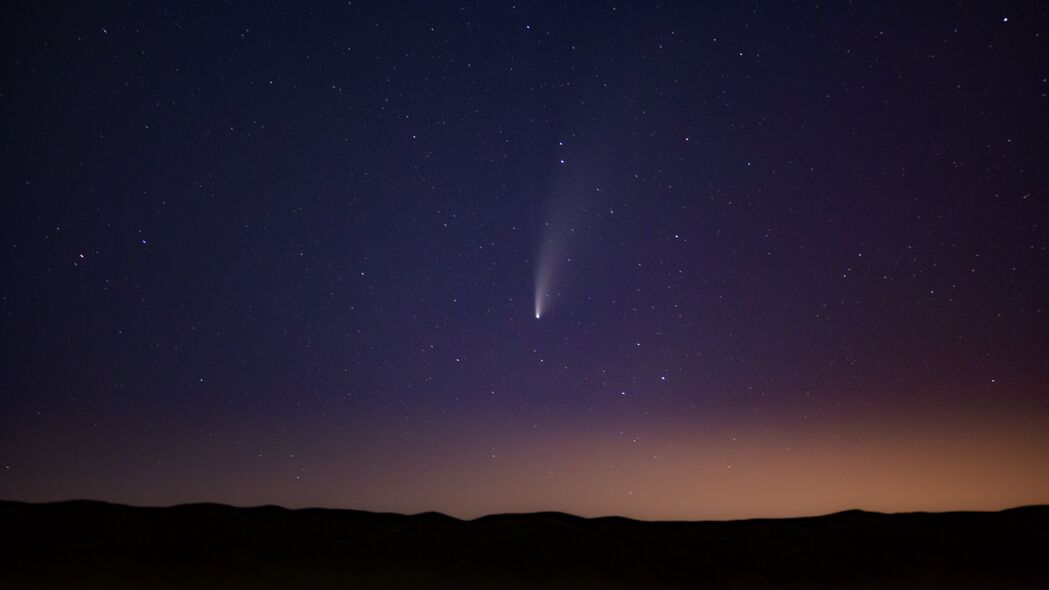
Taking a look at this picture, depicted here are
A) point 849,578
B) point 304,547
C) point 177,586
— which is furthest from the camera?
point 304,547

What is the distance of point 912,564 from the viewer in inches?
81.6

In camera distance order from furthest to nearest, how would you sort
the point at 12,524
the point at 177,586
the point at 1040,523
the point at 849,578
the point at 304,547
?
the point at 1040,523 < the point at 12,524 < the point at 304,547 < the point at 849,578 < the point at 177,586

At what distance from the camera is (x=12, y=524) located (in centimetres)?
225

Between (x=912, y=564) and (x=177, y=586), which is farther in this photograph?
(x=912, y=564)

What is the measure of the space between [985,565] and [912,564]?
0.74ft

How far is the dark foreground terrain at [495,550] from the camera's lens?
1.90 m

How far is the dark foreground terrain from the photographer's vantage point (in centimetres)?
190

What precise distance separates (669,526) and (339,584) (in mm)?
1325

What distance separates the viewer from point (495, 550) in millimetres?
2088

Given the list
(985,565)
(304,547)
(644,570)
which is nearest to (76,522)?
(304,547)

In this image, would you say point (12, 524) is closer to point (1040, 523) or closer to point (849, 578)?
point (849, 578)

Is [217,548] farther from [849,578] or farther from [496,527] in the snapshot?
[849,578]

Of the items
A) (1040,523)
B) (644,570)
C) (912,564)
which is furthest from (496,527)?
(1040,523)

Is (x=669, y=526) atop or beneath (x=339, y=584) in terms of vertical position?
atop
